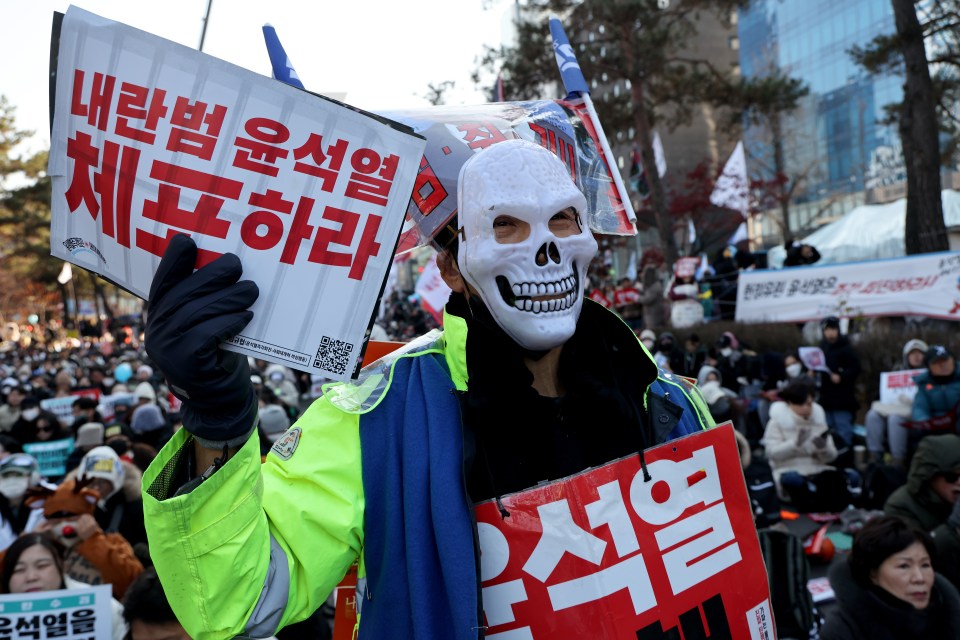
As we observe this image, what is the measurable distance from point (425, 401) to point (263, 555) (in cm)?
47

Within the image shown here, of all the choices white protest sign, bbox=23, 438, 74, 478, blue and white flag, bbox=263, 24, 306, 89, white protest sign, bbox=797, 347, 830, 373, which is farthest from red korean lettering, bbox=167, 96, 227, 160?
white protest sign, bbox=797, 347, 830, 373

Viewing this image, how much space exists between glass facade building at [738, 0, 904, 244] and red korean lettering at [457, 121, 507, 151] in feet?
130

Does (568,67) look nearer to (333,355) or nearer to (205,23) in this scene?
(205,23)

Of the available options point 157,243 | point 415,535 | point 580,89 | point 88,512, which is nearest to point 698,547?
point 415,535

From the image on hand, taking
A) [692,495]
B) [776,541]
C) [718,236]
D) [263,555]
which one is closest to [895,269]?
[776,541]

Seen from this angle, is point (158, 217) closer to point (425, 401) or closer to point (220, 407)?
point (220, 407)

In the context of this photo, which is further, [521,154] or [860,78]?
[860,78]

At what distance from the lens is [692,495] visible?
186 cm

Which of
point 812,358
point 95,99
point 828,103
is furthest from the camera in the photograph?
point 828,103

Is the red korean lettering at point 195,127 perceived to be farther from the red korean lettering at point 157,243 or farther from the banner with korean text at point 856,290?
the banner with korean text at point 856,290

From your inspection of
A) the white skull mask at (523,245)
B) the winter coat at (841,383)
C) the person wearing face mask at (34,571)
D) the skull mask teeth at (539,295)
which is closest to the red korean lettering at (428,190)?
the white skull mask at (523,245)

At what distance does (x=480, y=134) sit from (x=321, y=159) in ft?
2.64

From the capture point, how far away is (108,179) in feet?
4.89

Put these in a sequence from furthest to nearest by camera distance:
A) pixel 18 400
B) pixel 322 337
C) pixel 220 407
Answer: pixel 18 400, pixel 322 337, pixel 220 407
